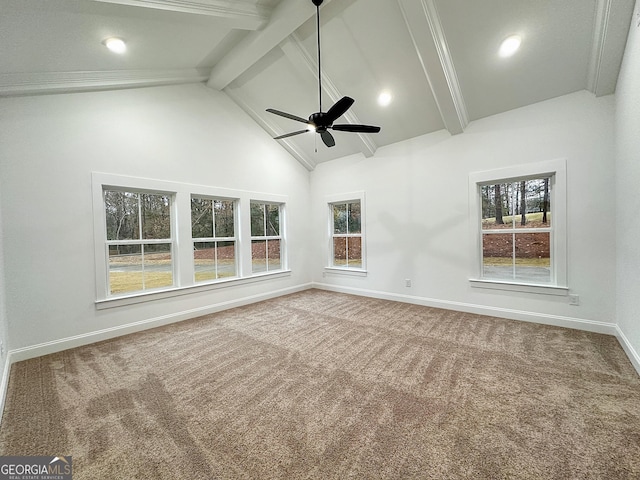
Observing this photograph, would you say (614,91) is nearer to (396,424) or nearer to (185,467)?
(396,424)

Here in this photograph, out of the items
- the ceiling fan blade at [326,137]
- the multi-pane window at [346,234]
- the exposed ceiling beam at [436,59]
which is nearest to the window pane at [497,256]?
the exposed ceiling beam at [436,59]

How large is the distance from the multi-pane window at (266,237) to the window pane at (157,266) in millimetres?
1427

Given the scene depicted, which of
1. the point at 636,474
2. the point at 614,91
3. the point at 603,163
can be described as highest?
the point at 614,91

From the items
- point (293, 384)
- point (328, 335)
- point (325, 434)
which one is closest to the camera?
point (325, 434)

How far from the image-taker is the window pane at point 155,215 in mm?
3627

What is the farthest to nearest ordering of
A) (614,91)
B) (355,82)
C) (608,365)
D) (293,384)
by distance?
1. (355,82)
2. (614,91)
3. (608,365)
4. (293,384)

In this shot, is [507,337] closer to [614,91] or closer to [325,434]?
[325,434]

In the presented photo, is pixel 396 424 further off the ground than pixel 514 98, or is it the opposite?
pixel 514 98

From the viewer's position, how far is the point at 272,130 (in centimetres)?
499

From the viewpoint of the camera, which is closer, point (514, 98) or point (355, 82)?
point (514, 98)

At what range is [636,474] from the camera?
4.25ft

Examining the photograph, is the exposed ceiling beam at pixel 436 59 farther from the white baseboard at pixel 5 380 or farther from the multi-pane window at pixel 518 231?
the white baseboard at pixel 5 380

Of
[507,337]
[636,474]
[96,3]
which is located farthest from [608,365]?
[96,3]

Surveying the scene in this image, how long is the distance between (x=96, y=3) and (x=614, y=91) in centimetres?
527
